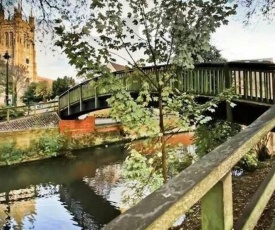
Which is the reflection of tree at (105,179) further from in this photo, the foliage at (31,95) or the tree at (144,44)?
the foliage at (31,95)

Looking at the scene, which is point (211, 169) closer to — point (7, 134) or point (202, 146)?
point (202, 146)

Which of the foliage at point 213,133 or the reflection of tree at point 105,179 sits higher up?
the foliage at point 213,133

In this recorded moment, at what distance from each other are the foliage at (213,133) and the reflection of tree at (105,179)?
4.39 metres

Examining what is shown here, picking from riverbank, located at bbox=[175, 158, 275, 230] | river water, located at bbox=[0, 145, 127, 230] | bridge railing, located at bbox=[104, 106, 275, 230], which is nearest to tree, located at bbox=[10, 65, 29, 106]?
river water, located at bbox=[0, 145, 127, 230]

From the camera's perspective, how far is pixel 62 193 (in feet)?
35.8

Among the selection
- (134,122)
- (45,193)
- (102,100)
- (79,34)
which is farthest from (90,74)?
(102,100)

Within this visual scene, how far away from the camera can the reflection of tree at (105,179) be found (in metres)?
11.1

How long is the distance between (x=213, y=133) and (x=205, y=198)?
651 cm

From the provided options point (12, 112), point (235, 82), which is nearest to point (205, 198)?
point (235, 82)

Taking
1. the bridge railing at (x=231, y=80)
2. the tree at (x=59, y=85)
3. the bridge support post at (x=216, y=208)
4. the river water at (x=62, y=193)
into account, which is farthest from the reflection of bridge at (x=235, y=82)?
the tree at (x=59, y=85)

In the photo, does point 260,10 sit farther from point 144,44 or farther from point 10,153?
point 10,153

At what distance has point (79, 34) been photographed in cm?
348

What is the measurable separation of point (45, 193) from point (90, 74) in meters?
8.14

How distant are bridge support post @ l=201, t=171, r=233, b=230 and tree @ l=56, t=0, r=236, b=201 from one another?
2.81 meters
